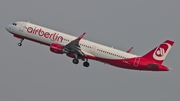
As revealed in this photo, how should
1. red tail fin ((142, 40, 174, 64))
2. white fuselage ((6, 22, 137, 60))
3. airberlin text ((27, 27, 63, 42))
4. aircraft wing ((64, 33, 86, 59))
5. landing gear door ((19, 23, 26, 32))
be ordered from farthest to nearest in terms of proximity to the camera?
1. landing gear door ((19, 23, 26, 32))
2. airberlin text ((27, 27, 63, 42))
3. white fuselage ((6, 22, 137, 60))
4. aircraft wing ((64, 33, 86, 59))
5. red tail fin ((142, 40, 174, 64))

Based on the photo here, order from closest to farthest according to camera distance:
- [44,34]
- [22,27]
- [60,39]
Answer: [60,39] → [44,34] → [22,27]

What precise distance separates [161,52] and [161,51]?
213 mm

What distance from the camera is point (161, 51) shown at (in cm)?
10381

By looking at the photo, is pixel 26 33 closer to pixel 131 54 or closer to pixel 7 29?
pixel 7 29

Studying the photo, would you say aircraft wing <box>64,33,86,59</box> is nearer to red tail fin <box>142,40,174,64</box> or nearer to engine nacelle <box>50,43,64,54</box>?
engine nacelle <box>50,43,64,54</box>

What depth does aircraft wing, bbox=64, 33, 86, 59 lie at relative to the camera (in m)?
104

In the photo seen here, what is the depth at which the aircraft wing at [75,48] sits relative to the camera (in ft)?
343

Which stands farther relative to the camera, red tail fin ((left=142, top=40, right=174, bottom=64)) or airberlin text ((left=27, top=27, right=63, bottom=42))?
airberlin text ((left=27, top=27, right=63, bottom=42))

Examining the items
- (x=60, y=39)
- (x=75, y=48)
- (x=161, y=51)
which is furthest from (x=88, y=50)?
(x=161, y=51)

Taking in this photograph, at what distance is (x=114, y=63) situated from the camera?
106m

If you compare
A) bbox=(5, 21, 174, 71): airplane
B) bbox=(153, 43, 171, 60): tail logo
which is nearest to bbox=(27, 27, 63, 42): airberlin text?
bbox=(5, 21, 174, 71): airplane

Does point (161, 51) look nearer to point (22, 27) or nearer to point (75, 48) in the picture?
point (75, 48)

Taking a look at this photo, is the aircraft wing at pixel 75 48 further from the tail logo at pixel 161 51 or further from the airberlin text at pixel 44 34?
the tail logo at pixel 161 51

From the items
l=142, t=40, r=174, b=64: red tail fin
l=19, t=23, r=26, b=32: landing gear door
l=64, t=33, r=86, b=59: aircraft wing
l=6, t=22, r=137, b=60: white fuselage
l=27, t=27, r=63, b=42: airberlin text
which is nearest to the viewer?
l=142, t=40, r=174, b=64: red tail fin
